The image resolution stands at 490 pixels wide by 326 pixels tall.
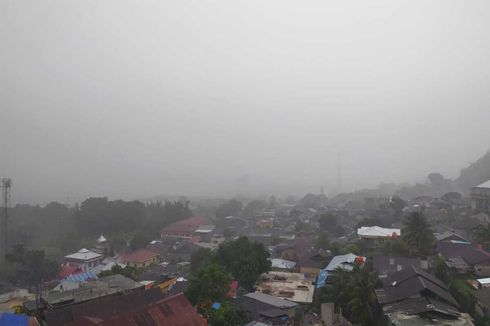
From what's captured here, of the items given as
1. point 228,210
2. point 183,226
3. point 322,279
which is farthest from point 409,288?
point 228,210

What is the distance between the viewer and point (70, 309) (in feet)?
47.6

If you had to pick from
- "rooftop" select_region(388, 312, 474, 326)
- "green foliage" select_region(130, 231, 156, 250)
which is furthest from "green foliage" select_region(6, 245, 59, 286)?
"rooftop" select_region(388, 312, 474, 326)

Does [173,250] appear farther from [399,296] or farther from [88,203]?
[399,296]

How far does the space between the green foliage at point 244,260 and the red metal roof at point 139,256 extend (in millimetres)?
12565

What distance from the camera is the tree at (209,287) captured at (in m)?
17.9

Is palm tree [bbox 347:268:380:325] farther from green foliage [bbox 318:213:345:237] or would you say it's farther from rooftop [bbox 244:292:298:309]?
green foliage [bbox 318:213:345:237]

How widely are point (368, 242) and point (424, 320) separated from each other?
16.8m

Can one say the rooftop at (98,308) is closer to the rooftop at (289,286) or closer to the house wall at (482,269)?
the rooftop at (289,286)

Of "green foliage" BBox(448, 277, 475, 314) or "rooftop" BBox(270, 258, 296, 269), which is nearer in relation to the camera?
"green foliage" BBox(448, 277, 475, 314)

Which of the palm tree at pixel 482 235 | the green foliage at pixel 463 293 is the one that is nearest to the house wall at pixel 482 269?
the green foliage at pixel 463 293

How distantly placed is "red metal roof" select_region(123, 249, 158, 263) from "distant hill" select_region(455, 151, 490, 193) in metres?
54.3

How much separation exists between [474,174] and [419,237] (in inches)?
2258

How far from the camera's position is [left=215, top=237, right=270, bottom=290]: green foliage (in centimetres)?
2198

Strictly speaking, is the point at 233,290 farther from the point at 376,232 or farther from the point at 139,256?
the point at 139,256
